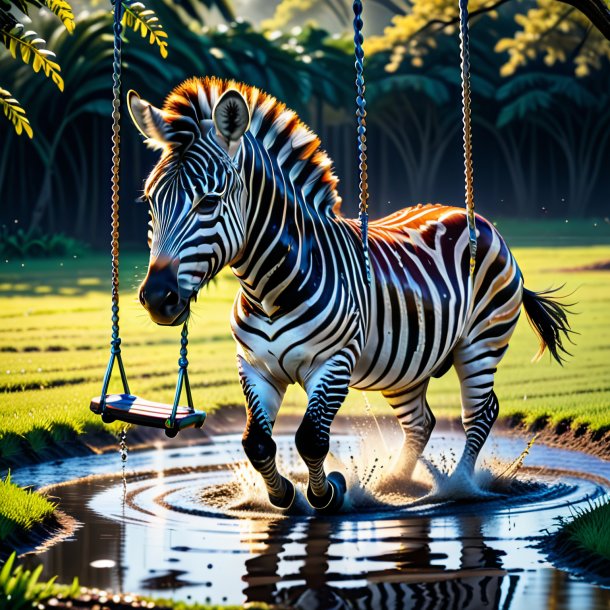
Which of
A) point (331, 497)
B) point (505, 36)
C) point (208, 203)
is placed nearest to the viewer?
point (208, 203)

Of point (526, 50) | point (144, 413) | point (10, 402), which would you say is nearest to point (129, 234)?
point (526, 50)

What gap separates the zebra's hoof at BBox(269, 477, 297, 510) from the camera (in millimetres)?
6840

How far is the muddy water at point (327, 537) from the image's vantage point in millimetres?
5246

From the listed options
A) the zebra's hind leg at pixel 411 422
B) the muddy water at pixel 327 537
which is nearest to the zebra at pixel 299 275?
the zebra's hind leg at pixel 411 422

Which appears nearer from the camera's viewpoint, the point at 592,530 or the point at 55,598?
the point at 55,598

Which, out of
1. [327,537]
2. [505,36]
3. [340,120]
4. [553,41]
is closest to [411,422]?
[327,537]

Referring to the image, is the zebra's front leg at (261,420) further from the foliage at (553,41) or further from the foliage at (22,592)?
the foliage at (553,41)

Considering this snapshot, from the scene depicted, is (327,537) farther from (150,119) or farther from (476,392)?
(150,119)

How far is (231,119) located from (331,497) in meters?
2.17

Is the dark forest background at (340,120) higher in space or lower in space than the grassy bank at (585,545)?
higher

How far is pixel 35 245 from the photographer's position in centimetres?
2062

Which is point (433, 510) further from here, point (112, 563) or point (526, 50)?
point (526, 50)

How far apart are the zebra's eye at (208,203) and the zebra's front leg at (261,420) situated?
40.2 inches

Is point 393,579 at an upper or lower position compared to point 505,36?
lower
